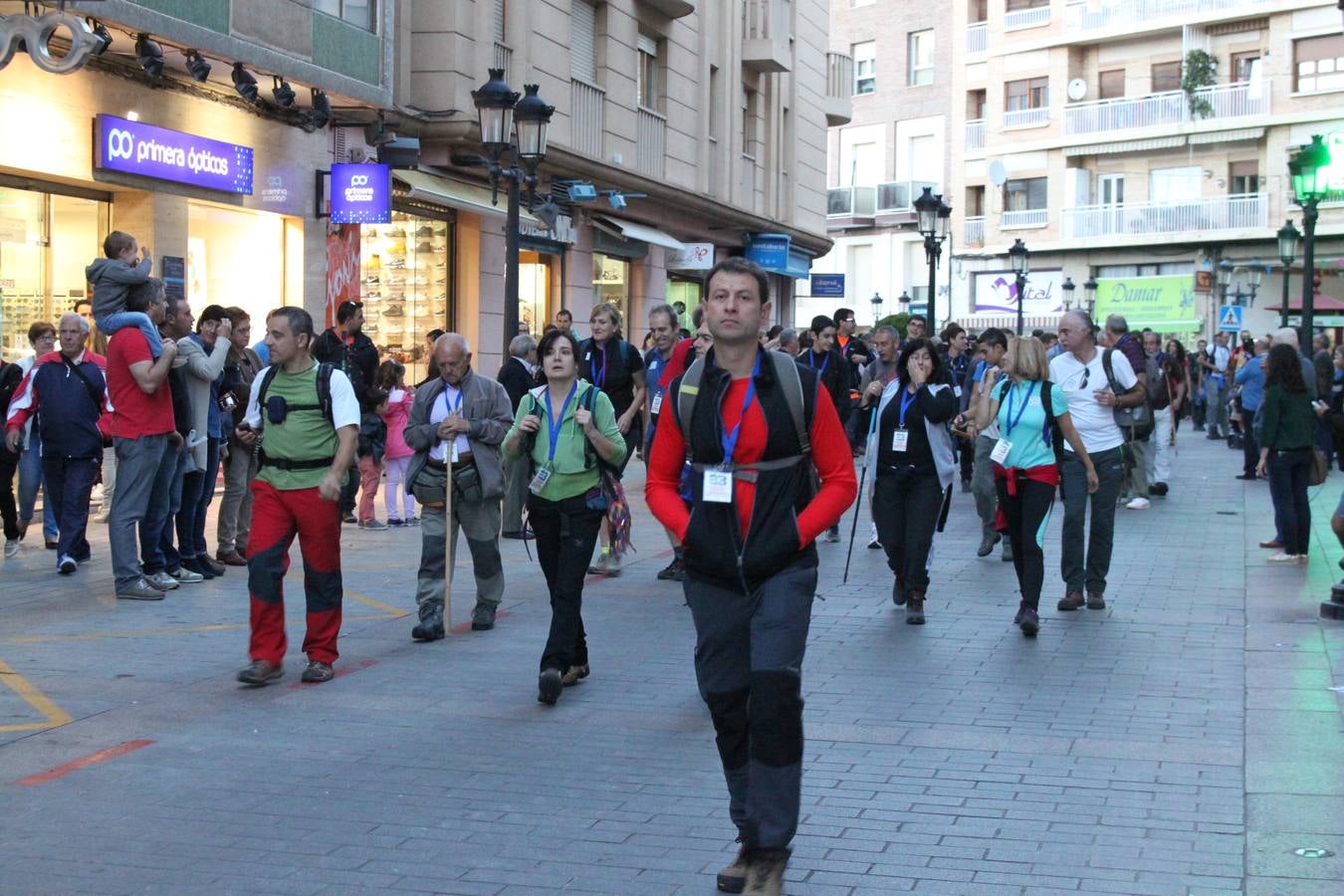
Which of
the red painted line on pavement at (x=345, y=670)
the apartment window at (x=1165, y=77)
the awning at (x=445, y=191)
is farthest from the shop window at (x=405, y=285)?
the apartment window at (x=1165, y=77)

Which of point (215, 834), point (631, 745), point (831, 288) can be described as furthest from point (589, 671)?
point (831, 288)

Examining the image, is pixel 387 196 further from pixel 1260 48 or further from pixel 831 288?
pixel 1260 48

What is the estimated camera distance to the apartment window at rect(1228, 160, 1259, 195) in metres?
47.7

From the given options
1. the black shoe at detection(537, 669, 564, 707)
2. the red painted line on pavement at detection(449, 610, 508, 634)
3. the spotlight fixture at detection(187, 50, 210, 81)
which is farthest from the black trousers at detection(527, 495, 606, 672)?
the spotlight fixture at detection(187, 50, 210, 81)

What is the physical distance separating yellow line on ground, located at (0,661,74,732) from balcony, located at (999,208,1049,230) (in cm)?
4762

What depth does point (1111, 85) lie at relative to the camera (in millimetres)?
50625

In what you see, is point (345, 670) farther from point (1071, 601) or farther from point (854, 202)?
point (854, 202)

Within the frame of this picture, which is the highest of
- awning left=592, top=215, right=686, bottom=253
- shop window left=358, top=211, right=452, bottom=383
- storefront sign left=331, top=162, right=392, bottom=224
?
awning left=592, top=215, right=686, bottom=253

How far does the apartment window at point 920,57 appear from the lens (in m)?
57.3

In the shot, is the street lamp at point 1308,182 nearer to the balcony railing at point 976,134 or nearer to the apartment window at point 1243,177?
the apartment window at point 1243,177

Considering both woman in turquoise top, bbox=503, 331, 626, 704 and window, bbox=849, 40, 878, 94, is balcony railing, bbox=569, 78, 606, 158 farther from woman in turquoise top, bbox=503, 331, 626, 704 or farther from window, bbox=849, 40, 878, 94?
window, bbox=849, 40, 878, 94

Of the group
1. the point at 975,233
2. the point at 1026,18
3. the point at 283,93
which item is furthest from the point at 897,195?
the point at 283,93

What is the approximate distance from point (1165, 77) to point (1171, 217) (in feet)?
14.4

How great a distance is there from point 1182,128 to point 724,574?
1842 inches
